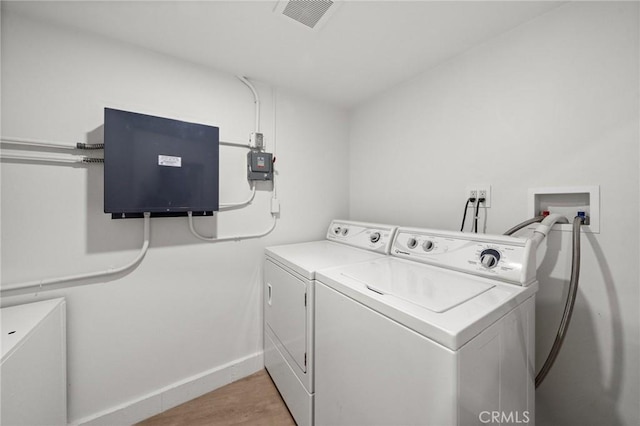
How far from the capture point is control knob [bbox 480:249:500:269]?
3.11 feet

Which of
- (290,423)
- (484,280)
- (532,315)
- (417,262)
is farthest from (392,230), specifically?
(290,423)

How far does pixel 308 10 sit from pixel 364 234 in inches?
50.8

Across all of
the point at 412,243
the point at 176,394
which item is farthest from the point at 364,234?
the point at 176,394

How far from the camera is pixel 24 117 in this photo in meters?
1.07

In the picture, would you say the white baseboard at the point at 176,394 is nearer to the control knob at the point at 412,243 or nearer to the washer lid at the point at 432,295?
the washer lid at the point at 432,295

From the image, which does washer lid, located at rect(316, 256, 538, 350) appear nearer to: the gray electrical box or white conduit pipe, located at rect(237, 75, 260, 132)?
the gray electrical box

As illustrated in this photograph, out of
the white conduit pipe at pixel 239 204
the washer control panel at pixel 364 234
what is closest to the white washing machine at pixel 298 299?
the washer control panel at pixel 364 234

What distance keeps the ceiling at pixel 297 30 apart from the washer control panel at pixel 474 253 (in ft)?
3.49

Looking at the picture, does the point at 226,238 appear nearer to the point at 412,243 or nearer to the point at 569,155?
the point at 412,243

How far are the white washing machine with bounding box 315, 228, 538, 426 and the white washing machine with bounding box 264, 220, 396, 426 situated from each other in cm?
9

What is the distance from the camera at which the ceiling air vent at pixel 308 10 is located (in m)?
1.03

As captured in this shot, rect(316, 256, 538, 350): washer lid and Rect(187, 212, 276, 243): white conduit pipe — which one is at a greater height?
Rect(187, 212, 276, 243): white conduit pipe

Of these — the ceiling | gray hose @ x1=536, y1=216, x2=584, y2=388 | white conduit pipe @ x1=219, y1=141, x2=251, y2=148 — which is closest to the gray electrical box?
white conduit pipe @ x1=219, y1=141, x2=251, y2=148

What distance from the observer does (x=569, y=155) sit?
102 cm
